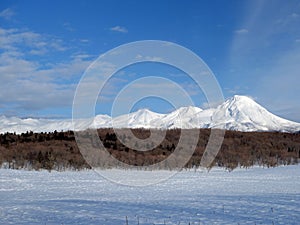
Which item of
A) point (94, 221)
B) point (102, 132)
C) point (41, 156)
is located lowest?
point (94, 221)

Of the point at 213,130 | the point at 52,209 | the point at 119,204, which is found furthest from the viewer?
the point at 213,130

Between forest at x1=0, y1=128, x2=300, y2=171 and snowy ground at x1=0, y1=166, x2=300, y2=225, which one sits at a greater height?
forest at x1=0, y1=128, x2=300, y2=171

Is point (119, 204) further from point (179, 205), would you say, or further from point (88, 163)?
point (88, 163)

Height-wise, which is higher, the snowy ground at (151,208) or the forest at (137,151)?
the forest at (137,151)

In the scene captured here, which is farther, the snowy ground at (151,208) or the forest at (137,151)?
the forest at (137,151)

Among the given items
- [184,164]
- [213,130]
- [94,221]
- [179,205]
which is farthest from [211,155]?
[94,221]

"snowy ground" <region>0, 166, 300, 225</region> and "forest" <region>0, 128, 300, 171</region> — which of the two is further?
"forest" <region>0, 128, 300, 171</region>

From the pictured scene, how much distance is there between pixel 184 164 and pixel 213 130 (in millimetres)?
21755

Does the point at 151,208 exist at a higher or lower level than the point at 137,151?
lower

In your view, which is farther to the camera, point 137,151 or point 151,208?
point 137,151

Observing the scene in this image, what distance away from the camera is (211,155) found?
165ft

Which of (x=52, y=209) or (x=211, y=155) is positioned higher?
(x=211, y=155)

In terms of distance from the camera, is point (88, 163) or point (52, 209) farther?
point (88, 163)

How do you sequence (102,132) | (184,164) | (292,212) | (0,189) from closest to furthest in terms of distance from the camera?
1. (292,212)
2. (0,189)
3. (184,164)
4. (102,132)
